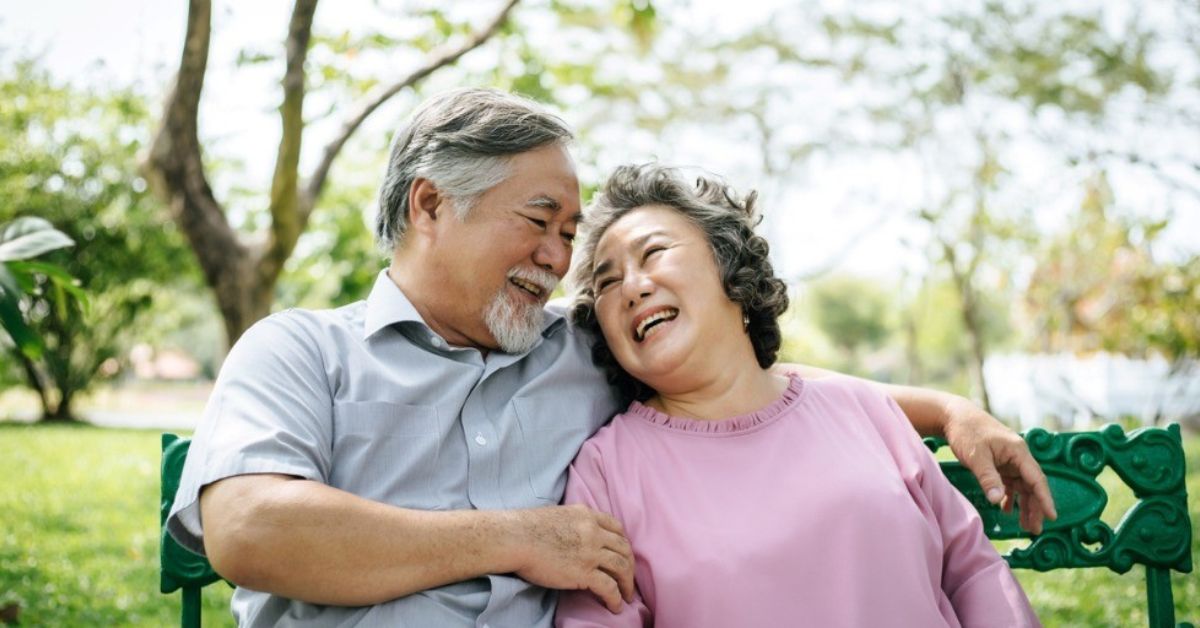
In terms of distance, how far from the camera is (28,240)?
246cm

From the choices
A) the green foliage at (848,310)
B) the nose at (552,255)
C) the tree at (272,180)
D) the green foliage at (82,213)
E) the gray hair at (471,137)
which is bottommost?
the green foliage at (848,310)

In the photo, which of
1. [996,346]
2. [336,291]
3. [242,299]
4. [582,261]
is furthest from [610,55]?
[996,346]

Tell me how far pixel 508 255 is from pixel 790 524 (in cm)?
92

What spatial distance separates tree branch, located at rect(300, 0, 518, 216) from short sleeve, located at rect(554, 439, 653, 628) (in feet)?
13.0

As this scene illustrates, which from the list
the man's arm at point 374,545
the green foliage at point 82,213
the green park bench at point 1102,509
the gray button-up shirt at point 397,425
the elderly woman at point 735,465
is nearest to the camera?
the man's arm at point 374,545

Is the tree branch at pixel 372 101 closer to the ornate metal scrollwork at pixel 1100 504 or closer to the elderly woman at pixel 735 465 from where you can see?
the elderly woman at pixel 735 465

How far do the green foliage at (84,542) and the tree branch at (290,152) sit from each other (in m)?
1.84

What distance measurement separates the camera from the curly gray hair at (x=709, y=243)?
7.87 ft

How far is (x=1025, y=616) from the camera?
2084 millimetres

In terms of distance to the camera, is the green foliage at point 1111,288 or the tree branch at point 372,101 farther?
the green foliage at point 1111,288

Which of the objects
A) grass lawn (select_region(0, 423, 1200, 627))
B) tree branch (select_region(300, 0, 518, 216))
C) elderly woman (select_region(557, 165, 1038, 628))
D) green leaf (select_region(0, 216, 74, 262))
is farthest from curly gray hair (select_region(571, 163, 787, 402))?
tree branch (select_region(300, 0, 518, 216))

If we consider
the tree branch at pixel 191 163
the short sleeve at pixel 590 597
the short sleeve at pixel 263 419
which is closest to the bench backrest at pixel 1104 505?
the short sleeve at pixel 590 597

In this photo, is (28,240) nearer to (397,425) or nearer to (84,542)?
(397,425)

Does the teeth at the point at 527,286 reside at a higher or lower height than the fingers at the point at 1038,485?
higher
